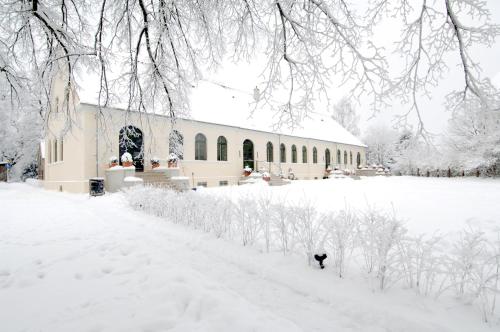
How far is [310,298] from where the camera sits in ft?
11.3

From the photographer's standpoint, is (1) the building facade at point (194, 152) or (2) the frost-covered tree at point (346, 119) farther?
(2) the frost-covered tree at point (346, 119)

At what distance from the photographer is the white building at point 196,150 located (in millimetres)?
15344

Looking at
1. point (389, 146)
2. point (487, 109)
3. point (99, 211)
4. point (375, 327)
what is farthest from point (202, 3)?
point (389, 146)

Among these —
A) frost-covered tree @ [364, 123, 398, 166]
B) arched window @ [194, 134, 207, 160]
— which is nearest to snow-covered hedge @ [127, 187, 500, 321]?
arched window @ [194, 134, 207, 160]

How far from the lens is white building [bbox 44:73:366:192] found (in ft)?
50.3

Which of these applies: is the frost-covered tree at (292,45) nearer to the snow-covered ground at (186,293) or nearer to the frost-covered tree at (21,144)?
the snow-covered ground at (186,293)

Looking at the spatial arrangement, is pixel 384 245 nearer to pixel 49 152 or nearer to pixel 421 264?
pixel 421 264

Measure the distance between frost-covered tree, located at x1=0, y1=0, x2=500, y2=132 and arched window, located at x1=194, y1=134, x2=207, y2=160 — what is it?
13.9 m

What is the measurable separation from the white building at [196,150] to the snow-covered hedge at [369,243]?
7.15 feet

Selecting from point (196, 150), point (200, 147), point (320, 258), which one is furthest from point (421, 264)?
point (200, 147)

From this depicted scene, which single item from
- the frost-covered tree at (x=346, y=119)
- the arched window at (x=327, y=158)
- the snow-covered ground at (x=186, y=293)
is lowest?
the snow-covered ground at (x=186, y=293)

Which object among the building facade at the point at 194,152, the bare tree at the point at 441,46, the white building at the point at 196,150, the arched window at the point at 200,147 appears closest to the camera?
the bare tree at the point at 441,46

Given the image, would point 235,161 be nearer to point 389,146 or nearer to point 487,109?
point 487,109

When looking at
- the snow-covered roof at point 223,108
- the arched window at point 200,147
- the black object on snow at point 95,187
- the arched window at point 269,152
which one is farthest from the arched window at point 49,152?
the arched window at point 269,152
